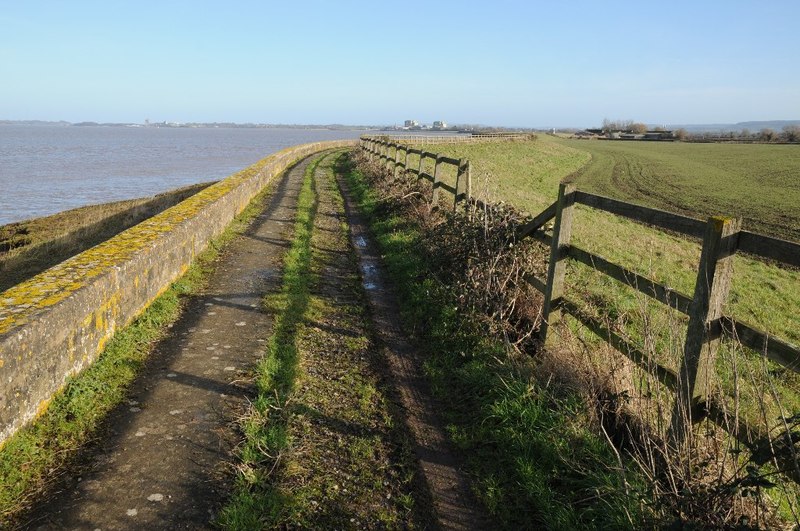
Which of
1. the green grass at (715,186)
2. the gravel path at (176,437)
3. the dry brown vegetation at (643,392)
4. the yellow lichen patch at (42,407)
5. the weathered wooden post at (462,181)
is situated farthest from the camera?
the green grass at (715,186)

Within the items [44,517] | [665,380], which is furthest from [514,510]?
[44,517]

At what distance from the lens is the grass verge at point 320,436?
3.35 metres

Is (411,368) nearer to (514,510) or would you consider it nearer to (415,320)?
(415,320)

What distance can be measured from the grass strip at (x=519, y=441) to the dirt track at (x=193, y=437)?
8.1 inches

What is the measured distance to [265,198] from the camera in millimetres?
16500

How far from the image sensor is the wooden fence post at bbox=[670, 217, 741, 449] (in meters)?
3.37

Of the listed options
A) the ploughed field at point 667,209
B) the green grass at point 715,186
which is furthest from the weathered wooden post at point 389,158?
the green grass at point 715,186

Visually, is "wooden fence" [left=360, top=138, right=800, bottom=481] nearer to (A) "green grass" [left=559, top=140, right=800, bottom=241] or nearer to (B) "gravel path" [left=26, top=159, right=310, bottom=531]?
(B) "gravel path" [left=26, top=159, right=310, bottom=531]

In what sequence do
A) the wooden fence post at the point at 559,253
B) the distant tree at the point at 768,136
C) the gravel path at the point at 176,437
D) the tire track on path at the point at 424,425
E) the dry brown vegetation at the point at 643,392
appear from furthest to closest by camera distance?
the distant tree at the point at 768,136 → the wooden fence post at the point at 559,253 → the tire track on path at the point at 424,425 → the gravel path at the point at 176,437 → the dry brown vegetation at the point at 643,392

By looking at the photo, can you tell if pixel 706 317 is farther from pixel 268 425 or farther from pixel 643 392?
pixel 268 425

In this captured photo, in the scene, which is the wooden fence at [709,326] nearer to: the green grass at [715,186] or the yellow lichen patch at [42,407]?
the yellow lichen patch at [42,407]

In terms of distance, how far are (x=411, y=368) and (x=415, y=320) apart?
1274 millimetres

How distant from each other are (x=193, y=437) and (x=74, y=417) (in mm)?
924

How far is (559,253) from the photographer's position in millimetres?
5305
